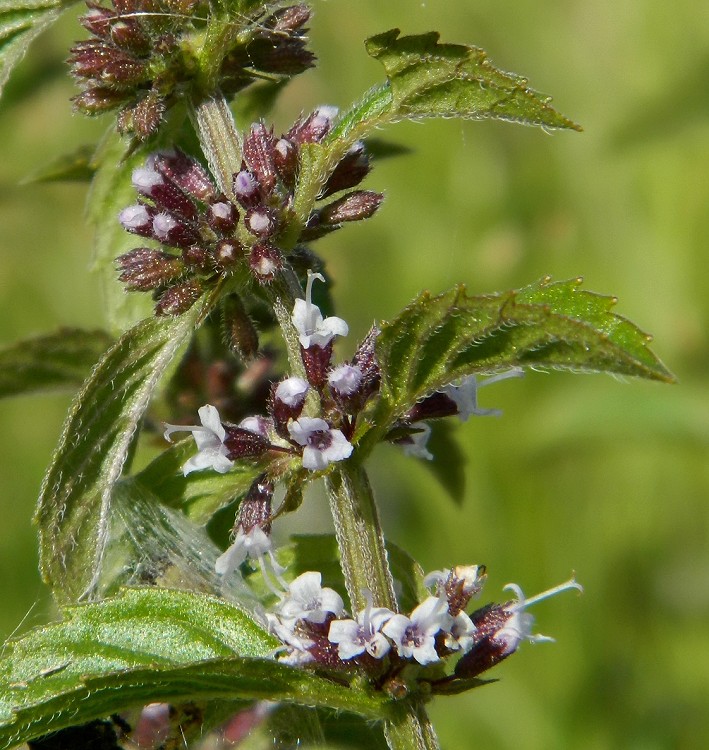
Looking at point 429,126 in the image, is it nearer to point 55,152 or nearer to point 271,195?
point 55,152

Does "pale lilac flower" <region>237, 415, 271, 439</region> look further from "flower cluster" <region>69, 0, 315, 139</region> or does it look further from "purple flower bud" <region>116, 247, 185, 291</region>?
"flower cluster" <region>69, 0, 315, 139</region>

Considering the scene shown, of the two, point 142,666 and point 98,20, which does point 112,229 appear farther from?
point 142,666

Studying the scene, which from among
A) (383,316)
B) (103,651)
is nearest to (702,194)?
(383,316)

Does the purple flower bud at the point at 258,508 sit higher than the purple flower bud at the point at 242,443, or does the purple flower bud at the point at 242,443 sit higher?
the purple flower bud at the point at 242,443

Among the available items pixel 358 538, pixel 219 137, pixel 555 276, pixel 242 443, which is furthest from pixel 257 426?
pixel 555 276

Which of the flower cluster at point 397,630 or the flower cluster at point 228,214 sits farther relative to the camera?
the flower cluster at point 228,214

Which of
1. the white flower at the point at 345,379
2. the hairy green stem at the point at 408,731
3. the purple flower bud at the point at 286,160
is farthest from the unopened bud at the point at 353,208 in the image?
the hairy green stem at the point at 408,731

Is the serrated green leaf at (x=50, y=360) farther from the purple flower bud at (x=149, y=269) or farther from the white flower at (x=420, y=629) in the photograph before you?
the white flower at (x=420, y=629)
